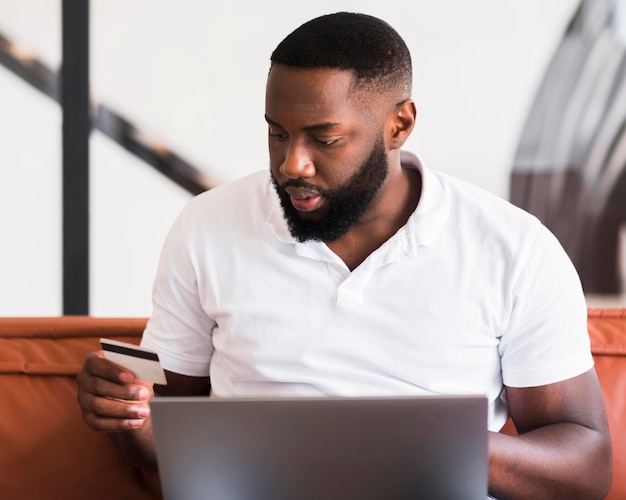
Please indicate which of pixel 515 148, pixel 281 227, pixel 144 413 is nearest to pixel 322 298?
pixel 281 227

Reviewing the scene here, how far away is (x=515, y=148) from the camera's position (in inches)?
98.7

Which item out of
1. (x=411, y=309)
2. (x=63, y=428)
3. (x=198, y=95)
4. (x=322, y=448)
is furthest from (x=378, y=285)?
(x=198, y=95)

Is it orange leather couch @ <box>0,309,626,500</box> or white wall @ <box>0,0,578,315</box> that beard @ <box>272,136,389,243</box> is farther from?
white wall @ <box>0,0,578,315</box>

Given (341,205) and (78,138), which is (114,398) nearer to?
(341,205)

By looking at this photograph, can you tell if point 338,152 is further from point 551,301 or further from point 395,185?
point 551,301

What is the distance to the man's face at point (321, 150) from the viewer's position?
49.1 inches

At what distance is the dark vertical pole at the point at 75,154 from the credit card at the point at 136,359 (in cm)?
149

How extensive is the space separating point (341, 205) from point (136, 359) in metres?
0.39

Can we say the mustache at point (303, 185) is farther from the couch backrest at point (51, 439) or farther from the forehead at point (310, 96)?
the couch backrest at point (51, 439)

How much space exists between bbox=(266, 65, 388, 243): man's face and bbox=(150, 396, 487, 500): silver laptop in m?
A: 0.43

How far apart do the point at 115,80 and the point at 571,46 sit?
4.30 feet

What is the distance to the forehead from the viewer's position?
1.24 meters

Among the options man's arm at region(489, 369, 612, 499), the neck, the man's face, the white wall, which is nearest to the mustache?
the man's face

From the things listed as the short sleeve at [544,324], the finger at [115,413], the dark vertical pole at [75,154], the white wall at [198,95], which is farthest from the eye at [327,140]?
the dark vertical pole at [75,154]
